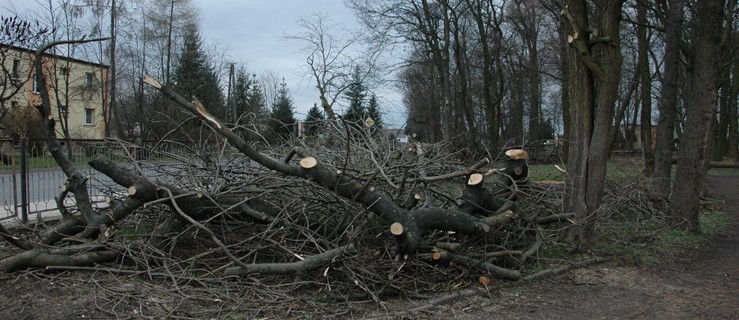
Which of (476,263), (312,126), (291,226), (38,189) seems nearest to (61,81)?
(38,189)

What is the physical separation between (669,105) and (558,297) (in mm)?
7558

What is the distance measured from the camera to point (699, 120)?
843 centimetres

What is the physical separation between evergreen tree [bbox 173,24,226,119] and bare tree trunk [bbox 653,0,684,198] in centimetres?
2629

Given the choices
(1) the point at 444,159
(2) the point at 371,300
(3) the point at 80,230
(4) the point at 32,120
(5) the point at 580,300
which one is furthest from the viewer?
(4) the point at 32,120

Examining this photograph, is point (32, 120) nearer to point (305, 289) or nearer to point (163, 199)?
point (163, 199)

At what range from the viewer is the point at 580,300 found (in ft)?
17.2

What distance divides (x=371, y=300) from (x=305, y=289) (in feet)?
2.07

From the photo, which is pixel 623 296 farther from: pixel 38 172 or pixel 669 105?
pixel 38 172

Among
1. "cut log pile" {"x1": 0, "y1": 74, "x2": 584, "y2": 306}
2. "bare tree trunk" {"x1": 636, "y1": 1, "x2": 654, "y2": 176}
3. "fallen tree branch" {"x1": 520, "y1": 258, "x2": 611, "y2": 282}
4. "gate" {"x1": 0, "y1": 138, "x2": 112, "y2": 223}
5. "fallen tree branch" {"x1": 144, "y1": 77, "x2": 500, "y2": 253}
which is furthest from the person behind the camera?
"bare tree trunk" {"x1": 636, "y1": 1, "x2": 654, "y2": 176}

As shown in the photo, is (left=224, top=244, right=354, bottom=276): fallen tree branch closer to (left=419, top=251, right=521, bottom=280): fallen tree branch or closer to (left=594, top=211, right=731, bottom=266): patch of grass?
(left=419, top=251, right=521, bottom=280): fallen tree branch

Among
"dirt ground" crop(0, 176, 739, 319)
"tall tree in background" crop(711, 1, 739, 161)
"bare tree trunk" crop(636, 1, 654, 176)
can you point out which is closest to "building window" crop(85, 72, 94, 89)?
"dirt ground" crop(0, 176, 739, 319)

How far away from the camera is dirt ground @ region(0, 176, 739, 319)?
4.40 meters

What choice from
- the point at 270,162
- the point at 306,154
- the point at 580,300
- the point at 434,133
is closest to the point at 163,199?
the point at 270,162

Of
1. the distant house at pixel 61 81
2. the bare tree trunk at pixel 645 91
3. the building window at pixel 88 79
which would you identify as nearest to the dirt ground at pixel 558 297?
the distant house at pixel 61 81
